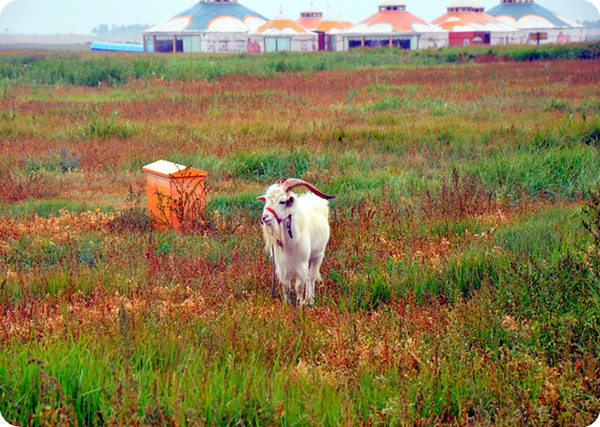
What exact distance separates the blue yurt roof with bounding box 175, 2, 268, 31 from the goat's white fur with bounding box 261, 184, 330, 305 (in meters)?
63.7

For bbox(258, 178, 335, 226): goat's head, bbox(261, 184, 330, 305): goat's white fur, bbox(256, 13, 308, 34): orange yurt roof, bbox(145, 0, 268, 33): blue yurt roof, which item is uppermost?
bbox(145, 0, 268, 33): blue yurt roof

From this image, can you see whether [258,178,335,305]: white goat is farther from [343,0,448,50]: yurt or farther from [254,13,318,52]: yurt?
[343,0,448,50]: yurt

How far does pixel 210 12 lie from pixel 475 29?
1226 inches

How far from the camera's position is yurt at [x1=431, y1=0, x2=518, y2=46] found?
66312 mm

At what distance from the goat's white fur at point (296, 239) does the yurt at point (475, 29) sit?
64.5 metres

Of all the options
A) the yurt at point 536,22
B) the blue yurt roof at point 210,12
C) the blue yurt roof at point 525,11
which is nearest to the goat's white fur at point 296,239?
the blue yurt roof at point 210,12

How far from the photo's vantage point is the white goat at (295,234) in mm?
5016

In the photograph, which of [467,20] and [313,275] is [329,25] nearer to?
[467,20]

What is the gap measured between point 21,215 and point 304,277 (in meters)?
4.54

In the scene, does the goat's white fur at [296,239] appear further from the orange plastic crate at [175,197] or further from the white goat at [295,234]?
the orange plastic crate at [175,197]

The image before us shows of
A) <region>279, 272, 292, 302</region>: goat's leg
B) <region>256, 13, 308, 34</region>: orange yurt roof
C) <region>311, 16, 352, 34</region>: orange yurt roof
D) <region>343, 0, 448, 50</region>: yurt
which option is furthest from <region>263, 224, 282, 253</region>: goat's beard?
<region>311, 16, 352, 34</region>: orange yurt roof

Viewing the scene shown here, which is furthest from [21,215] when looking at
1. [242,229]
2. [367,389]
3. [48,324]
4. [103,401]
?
[367,389]

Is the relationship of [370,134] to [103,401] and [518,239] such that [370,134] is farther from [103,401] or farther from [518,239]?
[103,401]

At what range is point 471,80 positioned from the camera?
76.5ft
